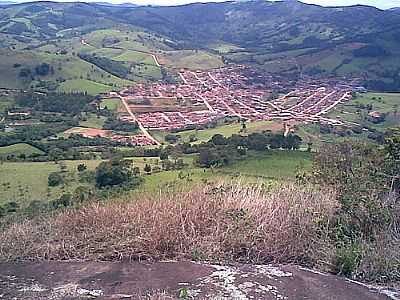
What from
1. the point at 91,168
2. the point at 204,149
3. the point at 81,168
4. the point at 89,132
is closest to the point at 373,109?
the point at 89,132

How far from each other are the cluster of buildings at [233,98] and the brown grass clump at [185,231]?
4167cm

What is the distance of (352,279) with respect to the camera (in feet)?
17.9

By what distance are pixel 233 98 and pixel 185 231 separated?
5905 centimetres

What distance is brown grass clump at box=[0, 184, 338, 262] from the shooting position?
19.7ft

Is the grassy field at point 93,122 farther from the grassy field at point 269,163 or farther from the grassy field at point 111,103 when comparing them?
the grassy field at point 269,163

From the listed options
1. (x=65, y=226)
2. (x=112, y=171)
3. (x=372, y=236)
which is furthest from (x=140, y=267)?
(x=112, y=171)

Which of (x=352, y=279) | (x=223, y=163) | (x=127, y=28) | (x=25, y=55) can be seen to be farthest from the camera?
(x=127, y=28)

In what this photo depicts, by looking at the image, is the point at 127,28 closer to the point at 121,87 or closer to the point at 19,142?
the point at 121,87

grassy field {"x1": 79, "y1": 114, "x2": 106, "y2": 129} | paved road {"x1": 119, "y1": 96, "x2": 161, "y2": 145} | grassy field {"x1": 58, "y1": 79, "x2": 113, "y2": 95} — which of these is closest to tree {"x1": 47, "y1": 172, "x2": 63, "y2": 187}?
paved road {"x1": 119, "y1": 96, "x2": 161, "y2": 145}

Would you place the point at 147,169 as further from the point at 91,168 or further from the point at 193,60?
the point at 193,60

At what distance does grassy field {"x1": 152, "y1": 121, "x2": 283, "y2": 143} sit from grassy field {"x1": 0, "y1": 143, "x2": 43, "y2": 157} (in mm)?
11585

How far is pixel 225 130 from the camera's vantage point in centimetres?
4497

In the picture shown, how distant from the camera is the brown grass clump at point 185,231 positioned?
5996mm

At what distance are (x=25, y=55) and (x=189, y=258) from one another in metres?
69.7
